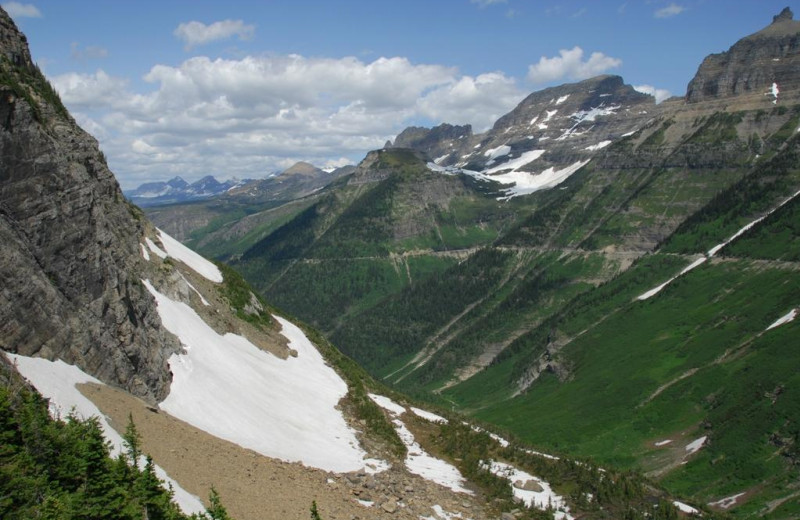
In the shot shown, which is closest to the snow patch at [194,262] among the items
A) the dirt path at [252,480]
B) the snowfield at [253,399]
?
the snowfield at [253,399]

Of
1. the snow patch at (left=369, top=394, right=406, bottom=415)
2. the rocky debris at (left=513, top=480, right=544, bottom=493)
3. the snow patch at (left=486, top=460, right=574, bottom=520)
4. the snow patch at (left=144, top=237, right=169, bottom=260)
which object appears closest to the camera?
the snow patch at (left=486, top=460, right=574, bottom=520)

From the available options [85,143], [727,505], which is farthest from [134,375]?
[727,505]

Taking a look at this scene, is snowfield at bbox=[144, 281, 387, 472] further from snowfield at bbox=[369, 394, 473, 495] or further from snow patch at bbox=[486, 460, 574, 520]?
snow patch at bbox=[486, 460, 574, 520]

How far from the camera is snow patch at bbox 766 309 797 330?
126181 millimetres

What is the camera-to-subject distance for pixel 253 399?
5047 centimetres

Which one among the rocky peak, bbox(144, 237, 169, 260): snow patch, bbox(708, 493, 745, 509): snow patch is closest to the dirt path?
the rocky peak

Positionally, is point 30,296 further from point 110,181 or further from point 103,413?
point 110,181

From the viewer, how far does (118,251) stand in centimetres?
4794

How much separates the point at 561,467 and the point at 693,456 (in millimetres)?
53958

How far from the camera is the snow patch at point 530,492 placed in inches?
1875

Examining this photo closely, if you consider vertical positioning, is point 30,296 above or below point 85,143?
below

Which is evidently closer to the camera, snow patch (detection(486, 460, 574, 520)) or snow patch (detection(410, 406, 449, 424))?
snow patch (detection(486, 460, 574, 520))

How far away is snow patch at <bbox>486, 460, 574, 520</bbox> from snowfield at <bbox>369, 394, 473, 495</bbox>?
382cm

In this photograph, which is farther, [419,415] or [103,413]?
[419,415]
